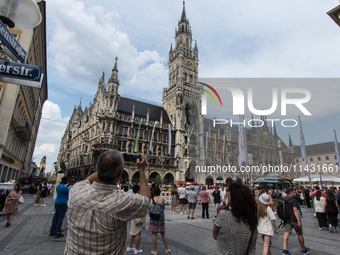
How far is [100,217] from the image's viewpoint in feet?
5.71

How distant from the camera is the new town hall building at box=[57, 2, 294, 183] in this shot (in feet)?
128

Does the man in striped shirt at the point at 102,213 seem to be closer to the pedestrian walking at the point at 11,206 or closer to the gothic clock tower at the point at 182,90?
the pedestrian walking at the point at 11,206

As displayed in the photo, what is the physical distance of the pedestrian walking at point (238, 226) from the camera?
2574mm

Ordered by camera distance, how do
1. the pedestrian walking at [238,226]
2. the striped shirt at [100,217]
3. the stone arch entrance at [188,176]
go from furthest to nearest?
the stone arch entrance at [188,176]
the pedestrian walking at [238,226]
the striped shirt at [100,217]

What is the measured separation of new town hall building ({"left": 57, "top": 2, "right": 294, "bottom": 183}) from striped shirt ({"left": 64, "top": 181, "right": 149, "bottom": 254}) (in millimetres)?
34027

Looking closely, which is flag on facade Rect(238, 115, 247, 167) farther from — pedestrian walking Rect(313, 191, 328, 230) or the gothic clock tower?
the gothic clock tower

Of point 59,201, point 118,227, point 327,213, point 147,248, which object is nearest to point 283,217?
point 147,248

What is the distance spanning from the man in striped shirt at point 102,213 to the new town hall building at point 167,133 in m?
34.0

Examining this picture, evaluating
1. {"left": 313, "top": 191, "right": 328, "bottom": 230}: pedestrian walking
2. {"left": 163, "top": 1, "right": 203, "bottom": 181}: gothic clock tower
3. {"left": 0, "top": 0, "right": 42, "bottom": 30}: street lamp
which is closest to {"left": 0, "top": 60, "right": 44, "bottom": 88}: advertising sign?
{"left": 0, "top": 0, "right": 42, "bottom": 30}: street lamp

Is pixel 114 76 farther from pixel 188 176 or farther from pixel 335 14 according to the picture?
pixel 335 14

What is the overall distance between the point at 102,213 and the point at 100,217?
0.12 feet

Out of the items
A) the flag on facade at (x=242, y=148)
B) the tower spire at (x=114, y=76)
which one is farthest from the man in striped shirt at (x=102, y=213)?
the tower spire at (x=114, y=76)

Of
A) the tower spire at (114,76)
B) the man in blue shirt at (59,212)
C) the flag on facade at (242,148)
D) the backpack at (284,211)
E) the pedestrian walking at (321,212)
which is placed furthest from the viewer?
the tower spire at (114,76)

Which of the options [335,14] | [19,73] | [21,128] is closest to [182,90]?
[21,128]
